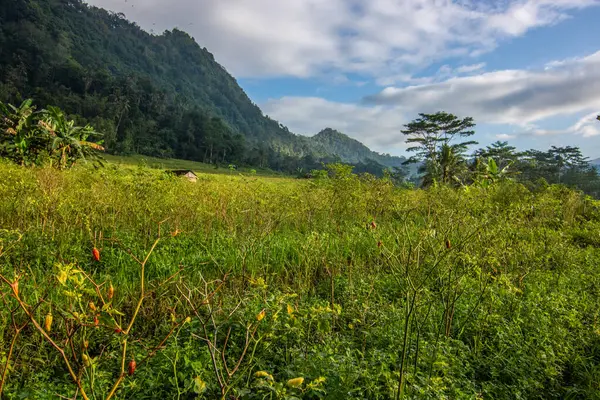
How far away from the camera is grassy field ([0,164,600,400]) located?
6.00ft

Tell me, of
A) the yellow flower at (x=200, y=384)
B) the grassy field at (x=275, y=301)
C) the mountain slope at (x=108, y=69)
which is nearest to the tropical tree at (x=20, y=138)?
the grassy field at (x=275, y=301)

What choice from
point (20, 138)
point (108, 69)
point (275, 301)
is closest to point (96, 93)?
point (108, 69)

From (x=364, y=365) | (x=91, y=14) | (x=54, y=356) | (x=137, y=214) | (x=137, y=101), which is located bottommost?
(x=54, y=356)

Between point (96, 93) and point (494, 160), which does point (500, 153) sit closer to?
point (494, 160)

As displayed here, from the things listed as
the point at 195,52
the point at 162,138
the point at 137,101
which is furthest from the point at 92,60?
the point at 195,52

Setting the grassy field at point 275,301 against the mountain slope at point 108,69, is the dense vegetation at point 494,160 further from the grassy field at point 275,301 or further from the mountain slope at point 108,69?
the mountain slope at point 108,69

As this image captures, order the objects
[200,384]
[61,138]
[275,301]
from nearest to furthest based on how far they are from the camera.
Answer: [200,384], [275,301], [61,138]

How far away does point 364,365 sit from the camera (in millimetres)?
2238

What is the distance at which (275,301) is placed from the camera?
269 centimetres

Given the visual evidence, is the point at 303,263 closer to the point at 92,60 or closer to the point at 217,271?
the point at 217,271

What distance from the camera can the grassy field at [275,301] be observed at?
183 centimetres

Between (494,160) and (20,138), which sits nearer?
(20,138)

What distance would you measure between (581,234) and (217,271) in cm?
755

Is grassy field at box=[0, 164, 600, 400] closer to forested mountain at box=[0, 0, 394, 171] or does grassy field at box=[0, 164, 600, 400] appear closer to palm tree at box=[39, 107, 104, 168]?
palm tree at box=[39, 107, 104, 168]
